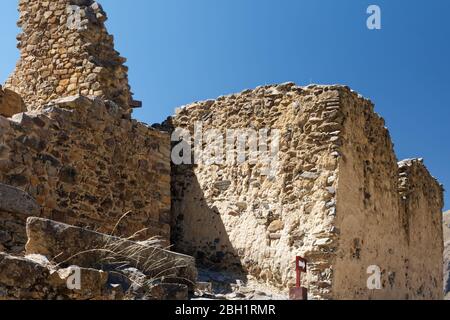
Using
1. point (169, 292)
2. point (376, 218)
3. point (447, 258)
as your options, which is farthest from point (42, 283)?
point (447, 258)

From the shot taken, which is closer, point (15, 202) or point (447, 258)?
point (15, 202)

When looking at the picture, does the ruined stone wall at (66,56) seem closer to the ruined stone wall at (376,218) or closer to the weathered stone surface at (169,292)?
the ruined stone wall at (376,218)

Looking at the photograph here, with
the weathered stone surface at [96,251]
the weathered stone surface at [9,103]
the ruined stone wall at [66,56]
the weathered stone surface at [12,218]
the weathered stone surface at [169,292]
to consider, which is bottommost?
the weathered stone surface at [169,292]

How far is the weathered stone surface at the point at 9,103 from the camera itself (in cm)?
907

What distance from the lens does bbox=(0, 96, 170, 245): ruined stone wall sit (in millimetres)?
7457

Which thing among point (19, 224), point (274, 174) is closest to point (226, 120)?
point (274, 174)

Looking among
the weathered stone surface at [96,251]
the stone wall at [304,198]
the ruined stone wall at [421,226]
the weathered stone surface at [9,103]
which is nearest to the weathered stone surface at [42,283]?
the weathered stone surface at [96,251]

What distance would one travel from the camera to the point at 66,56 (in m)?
10.2

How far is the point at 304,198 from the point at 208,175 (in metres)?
1.73

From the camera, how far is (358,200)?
9156mm

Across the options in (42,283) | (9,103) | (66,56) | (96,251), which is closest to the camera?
(42,283)

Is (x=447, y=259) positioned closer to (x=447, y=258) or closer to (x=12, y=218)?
(x=447, y=258)

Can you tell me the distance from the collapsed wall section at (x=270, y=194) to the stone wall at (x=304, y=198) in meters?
0.01
